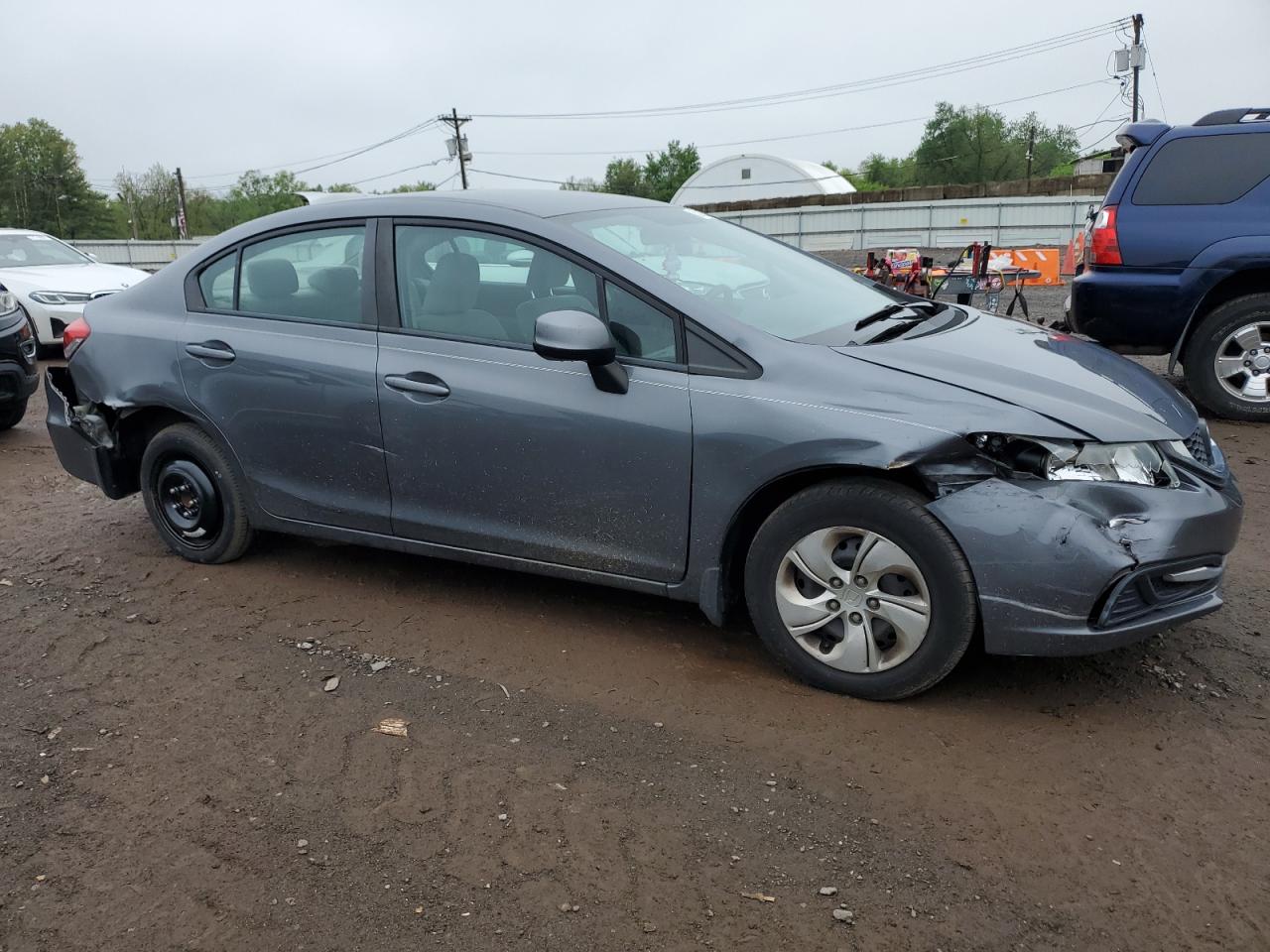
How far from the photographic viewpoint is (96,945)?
2424mm

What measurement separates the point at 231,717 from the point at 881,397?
92.1 inches

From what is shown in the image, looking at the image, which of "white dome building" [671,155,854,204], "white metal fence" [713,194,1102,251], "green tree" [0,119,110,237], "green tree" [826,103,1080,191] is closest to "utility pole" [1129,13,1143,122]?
"white dome building" [671,155,854,204]

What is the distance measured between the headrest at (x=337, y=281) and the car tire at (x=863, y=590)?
193 cm

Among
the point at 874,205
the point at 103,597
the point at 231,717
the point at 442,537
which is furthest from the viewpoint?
the point at 874,205

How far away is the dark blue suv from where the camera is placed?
7035mm

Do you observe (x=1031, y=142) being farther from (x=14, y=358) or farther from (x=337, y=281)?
(x=337, y=281)

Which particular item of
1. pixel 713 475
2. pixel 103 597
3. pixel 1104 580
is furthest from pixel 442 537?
pixel 1104 580

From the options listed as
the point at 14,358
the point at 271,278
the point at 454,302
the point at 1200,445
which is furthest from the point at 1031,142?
the point at 454,302

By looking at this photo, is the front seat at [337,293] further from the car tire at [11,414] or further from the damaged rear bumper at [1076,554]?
the car tire at [11,414]

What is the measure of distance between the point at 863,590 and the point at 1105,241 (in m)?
5.12

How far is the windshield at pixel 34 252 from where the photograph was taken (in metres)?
12.6

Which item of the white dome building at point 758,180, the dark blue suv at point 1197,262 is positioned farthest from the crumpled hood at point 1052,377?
the white dome building at point 758,180

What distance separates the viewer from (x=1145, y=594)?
3123mm

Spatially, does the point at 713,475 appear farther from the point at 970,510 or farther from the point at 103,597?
the point at 103,597
